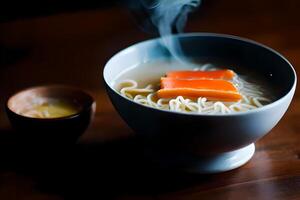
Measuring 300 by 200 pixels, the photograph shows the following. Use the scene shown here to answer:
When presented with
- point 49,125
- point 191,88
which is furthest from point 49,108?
point 191,88

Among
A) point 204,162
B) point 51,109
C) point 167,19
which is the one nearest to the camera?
point 204,162

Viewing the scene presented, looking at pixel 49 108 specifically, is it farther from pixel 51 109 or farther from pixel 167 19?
pixel 167 19

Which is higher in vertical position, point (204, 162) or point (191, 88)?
point (191, 88)

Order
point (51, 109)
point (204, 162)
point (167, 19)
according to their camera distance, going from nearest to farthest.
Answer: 1. point (204, 162)
2. point (51, 109)
3. point (167, 19)

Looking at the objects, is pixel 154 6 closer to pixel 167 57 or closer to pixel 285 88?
pixel 167 57

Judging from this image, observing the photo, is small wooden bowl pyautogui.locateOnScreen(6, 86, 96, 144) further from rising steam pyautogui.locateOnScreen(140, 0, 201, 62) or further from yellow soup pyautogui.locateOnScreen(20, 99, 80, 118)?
rising steam pyautogui.locateOnScreen(140, 0, 201, 62)

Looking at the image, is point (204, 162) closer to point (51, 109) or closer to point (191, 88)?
point (191, 88)

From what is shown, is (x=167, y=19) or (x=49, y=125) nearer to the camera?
(x=49, y=125)

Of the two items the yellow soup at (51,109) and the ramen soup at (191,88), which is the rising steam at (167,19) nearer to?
the ramen soup at (191,88)
